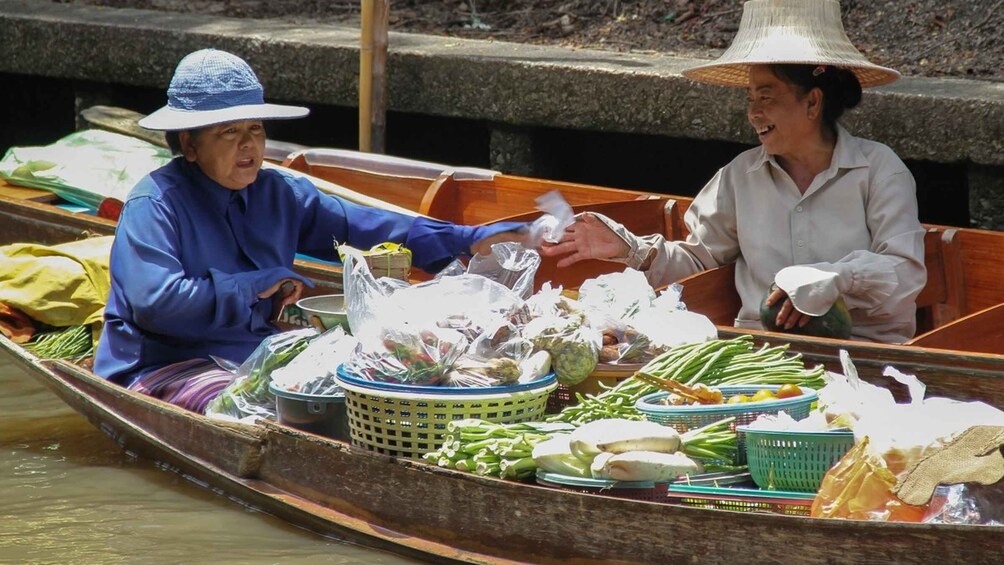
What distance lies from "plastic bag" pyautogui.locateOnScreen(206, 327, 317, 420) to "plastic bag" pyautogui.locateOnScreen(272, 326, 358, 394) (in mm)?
77

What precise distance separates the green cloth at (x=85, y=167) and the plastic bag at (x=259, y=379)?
2.27m

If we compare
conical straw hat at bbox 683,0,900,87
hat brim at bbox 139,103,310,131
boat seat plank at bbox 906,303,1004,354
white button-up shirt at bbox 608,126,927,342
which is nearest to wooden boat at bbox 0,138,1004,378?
boat seat plank at bbox 906,303,1004,354

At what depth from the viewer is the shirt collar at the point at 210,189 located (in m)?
4.22

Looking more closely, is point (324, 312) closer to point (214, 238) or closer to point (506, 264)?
point (214, 238)

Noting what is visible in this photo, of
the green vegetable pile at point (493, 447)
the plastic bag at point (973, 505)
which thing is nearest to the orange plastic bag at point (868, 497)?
the plastic bag at point (973, 505)

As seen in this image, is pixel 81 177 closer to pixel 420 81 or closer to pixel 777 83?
pixel 420 81

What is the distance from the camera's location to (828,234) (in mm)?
Result: 4441

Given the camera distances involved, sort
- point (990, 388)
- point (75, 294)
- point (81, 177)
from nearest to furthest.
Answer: point (990, 388)
point (75, 294)
point (81, 177)

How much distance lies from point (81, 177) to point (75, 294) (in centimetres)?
145

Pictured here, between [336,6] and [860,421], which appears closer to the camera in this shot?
[860,421]

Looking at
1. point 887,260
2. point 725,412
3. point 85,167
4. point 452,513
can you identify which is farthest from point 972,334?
point 85,167

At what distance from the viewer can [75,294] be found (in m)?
5.06

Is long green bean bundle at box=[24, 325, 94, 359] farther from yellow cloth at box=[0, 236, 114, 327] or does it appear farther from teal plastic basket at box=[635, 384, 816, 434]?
teal plastic basket at box=[635, 384, 816, 434]

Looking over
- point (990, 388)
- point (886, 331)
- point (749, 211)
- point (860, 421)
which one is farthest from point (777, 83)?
point (860, 421)
